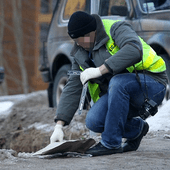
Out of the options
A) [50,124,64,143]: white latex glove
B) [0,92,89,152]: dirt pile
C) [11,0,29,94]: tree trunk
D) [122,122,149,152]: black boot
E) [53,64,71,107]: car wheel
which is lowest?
[11,0,29,94]: tree trunk

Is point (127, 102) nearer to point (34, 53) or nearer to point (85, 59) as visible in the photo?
point (85, 59)

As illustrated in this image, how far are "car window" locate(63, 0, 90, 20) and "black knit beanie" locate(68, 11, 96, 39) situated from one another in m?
2.21

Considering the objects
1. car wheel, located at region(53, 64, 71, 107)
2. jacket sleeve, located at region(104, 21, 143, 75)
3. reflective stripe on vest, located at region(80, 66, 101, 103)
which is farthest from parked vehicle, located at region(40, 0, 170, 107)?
jacket sleeve, located at region(104, 21, 143, 75)

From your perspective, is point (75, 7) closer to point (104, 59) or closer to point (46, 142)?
point (46, 142)

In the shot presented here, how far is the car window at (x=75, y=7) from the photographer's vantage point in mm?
5398

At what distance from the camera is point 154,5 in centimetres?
496

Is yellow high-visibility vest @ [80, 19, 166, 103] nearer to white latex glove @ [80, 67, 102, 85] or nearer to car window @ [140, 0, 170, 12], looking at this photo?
white latex glove @ [80, 67, 102, 85]

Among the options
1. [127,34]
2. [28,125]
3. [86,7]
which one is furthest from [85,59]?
[28,125]

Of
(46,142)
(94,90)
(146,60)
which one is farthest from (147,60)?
(46,142)

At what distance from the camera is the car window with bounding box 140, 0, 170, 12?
16.0ft

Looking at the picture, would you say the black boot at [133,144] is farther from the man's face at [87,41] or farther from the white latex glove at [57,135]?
the man's face at [87,41]

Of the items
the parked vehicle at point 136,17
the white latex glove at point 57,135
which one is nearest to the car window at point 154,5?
the parked vehicle at point 136,17

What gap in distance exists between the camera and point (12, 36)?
51.6ft

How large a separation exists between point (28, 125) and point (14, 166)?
10.3 feet
